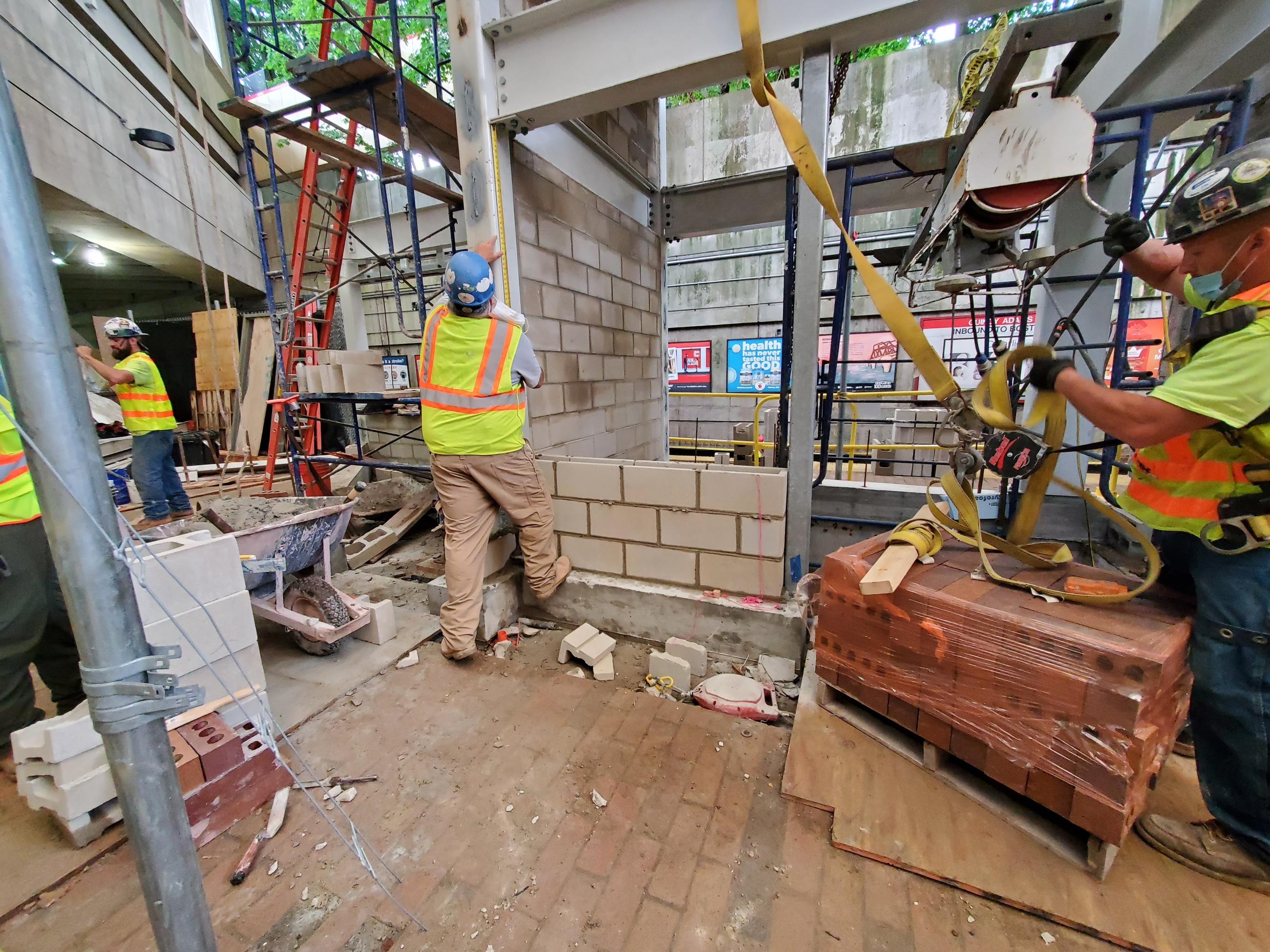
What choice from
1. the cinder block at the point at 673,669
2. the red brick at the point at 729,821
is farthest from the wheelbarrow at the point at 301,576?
the red brick at the point at 729,821

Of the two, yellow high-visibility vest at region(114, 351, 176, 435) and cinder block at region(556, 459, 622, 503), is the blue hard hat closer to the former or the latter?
cinder block at region(556, 459, 622, 503)

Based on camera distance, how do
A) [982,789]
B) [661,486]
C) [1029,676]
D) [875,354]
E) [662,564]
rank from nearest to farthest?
[1029,676] < [982,789] < [661,486] < [662,564] < [875,354]

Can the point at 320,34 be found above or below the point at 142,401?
above

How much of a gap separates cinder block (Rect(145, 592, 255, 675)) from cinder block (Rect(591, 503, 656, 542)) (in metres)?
1.83

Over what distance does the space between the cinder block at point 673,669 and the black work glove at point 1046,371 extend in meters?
2.00

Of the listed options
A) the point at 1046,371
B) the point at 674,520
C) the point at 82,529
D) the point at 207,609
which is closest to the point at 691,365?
the point at 674,520

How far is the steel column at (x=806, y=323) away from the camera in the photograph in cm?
243

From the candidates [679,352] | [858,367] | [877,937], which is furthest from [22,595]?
[858,367]

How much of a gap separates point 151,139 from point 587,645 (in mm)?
8015

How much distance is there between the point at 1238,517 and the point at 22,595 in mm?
4225

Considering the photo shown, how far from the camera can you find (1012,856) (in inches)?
63.7

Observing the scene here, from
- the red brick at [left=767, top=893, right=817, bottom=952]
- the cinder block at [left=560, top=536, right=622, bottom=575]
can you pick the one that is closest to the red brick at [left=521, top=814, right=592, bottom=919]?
the red brick at [left=767, top=893, right=817, bottom=952]

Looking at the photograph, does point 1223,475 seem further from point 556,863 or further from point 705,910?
point 556,863

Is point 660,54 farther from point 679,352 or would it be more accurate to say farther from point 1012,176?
point 679,352
